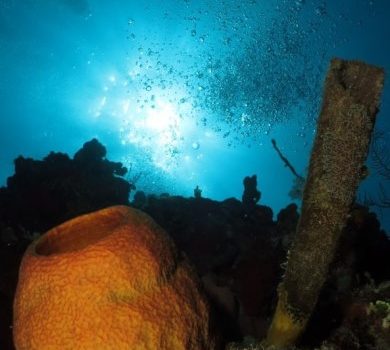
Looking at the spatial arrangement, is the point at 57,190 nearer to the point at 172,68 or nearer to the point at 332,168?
the point at 332,168

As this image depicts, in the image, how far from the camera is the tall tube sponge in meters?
2.36

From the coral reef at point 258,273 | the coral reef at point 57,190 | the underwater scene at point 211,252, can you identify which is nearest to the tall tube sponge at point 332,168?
the underwater scene at point 211,252

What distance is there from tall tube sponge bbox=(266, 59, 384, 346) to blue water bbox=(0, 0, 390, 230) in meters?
19.2

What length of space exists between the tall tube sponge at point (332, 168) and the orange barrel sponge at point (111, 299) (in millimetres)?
818

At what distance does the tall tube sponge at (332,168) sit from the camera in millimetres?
2357

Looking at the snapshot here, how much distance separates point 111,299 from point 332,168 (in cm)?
164

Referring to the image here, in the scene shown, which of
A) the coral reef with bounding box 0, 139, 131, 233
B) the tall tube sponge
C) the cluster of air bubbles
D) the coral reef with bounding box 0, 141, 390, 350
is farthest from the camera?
the cluster of air bubbles

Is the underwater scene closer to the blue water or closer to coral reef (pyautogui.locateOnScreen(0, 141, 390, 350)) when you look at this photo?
coral reef (pyautogui.locateOnScreen(0, 141, 390, 350))

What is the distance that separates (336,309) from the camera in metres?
4.00

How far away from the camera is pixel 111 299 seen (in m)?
2.49

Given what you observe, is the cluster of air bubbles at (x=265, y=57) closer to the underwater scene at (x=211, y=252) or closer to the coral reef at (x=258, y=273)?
the underwater scene at (x=211, y=252)

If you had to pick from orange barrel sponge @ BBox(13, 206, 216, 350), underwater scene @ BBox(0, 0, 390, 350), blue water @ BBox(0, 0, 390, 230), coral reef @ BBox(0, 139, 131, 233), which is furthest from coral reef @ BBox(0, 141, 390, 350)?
blue water @ BBox(0, 0, 390, 230)

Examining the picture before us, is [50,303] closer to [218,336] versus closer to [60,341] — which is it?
[60,341]

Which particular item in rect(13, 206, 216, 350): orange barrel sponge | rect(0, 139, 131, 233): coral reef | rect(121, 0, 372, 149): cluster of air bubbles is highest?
rect(121, 0, 372, 149): cluster of air bubbles
